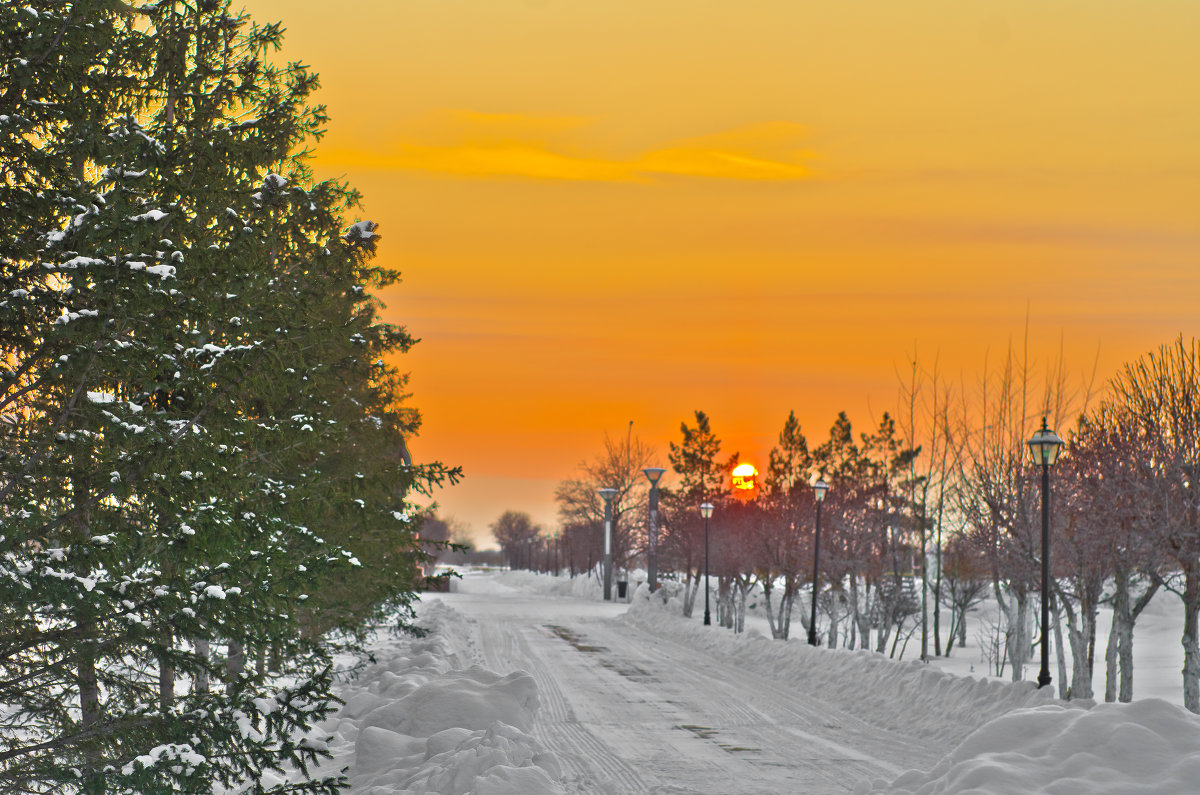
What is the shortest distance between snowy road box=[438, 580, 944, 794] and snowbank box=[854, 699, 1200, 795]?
6.08 feet

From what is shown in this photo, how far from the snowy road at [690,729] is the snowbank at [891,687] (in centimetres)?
Answer: 41

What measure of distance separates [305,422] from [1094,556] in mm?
16109

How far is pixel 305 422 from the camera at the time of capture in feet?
36.3

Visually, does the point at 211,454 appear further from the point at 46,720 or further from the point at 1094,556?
the point at 1094,556

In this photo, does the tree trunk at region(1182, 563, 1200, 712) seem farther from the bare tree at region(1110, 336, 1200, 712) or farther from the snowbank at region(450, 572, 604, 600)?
the snowbank at region(450, 572, 604, 600)

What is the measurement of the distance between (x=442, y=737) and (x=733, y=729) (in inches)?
216

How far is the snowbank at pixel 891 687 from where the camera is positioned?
51.5 ft

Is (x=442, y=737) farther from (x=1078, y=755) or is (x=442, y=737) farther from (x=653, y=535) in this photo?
(x=653, y=535)

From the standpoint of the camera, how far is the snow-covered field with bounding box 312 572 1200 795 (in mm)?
9570

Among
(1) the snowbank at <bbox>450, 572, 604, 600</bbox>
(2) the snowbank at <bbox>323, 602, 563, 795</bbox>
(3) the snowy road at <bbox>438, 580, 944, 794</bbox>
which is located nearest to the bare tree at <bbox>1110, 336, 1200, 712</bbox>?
(3) the snowy road at <bbox>438, 580, 944, 794</bbox>

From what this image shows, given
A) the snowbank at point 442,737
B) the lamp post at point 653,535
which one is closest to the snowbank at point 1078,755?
the snowbank at point 442,737

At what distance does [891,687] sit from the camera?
18578 millimetres

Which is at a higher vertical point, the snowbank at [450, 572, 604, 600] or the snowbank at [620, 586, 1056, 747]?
the snowbank at [620, 586, 1056, 747]

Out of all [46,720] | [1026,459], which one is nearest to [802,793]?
[46,720]
